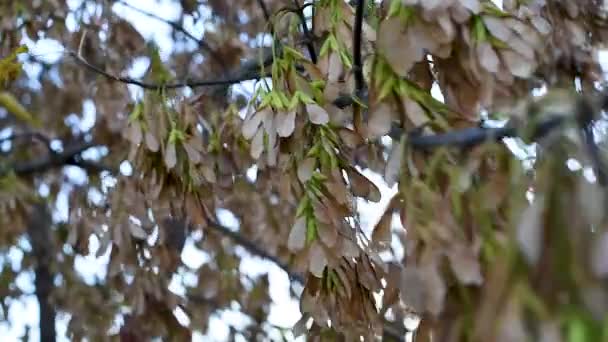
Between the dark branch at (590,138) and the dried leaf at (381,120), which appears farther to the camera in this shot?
the dried leaf at (381,120)

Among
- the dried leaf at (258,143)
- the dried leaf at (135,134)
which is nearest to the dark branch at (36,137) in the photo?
the dried leaf at (135,134)

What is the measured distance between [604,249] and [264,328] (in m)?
2.72

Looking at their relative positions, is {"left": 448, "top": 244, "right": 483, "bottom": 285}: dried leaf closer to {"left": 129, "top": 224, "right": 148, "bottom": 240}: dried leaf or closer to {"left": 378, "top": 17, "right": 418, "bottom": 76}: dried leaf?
{"left": 378, "top": 17, "right": 418, "bottom": 76}: dried leaf

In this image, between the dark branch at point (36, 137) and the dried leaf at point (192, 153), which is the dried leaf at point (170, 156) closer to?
the dried leaf at point (192, 153)

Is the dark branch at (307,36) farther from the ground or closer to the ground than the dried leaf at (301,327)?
farther from the ground

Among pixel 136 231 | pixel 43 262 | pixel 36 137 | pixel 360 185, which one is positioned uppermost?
pixel 36 137

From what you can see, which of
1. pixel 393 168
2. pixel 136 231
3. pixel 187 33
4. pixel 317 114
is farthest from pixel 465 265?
pixel 187 33

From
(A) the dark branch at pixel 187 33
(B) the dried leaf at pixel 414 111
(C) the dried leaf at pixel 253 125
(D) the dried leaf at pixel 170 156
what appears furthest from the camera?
(A) the dark branch at pixel 187 33

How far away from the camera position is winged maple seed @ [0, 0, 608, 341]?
573 mm

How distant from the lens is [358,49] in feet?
4.02

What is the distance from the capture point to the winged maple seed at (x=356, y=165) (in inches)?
22.5

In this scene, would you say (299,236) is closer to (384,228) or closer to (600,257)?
(384,228)

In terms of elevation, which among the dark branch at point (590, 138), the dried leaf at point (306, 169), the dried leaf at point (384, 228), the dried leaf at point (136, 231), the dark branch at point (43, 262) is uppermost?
the dark branch at point (43, 262)

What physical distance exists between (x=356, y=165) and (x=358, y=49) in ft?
1.34
